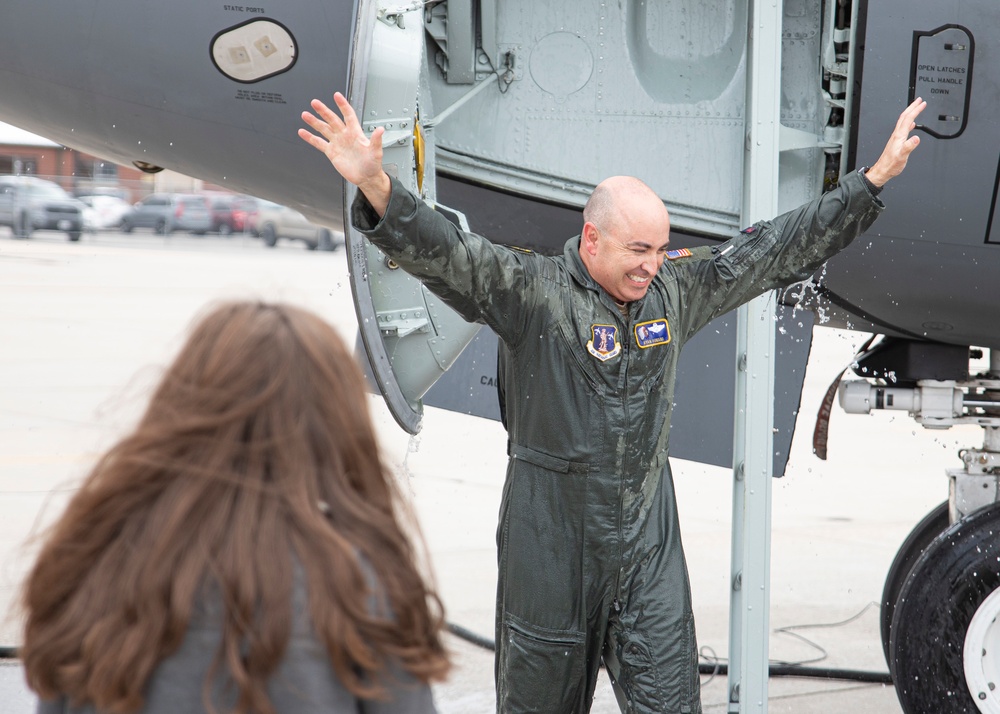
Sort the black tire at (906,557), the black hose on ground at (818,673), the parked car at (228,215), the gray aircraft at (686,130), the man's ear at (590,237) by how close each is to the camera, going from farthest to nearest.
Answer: the parked car at (228,215) < the black hose on ground at (818,673) < the black tire at (906,557) < the gray aircraft at (686,130) < the man's ear at (590,237)

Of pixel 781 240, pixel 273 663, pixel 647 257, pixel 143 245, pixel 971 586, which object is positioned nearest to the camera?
pixel 273 663

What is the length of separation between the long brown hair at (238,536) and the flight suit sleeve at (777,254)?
1.62 m

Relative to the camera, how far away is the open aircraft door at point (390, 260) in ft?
9.55

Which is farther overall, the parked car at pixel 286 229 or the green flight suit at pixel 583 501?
the parked car at pixel 286 229

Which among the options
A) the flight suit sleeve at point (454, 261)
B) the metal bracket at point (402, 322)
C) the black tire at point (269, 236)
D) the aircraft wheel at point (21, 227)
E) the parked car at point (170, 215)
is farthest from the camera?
the parked car at point (170, 215)

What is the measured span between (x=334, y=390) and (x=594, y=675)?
63.8 inches

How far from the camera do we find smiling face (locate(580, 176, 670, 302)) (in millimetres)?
2549

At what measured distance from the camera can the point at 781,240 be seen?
275 cm

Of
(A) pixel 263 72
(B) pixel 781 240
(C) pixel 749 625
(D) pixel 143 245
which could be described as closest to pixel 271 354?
(B) pixel 781 240

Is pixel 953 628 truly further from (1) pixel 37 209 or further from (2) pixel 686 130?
(1) pixel 37 209

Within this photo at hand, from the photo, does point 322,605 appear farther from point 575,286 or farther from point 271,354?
point 575,286

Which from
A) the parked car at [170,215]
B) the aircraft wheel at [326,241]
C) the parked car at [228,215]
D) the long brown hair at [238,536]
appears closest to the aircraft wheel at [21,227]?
the parked car at [170,215]

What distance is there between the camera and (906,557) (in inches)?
171

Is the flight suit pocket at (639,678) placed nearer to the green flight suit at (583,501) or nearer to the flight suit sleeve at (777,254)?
the green flight suit at (583,501)
